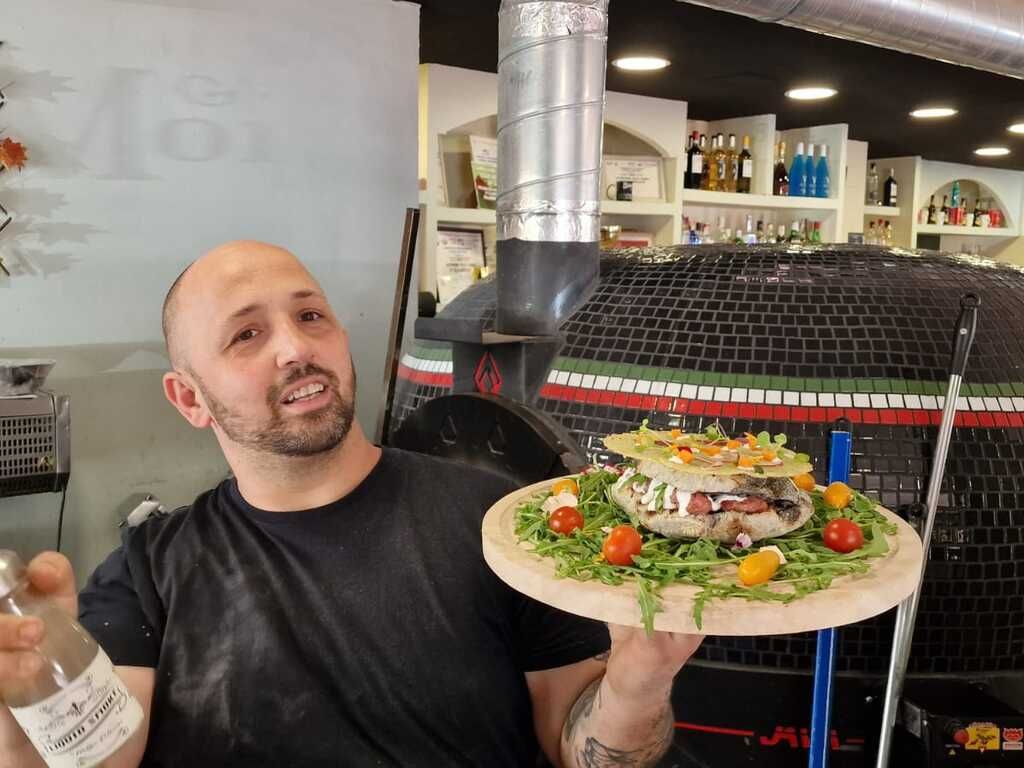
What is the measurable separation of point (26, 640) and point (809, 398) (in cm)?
124

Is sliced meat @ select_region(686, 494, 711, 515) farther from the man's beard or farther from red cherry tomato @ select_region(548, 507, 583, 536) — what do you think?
the man's beard

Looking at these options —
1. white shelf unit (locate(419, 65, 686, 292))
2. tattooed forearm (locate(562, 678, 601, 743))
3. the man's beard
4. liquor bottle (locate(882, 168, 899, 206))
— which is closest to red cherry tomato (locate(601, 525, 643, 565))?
tattooed forearm (locate(562, 678, 601, 743))

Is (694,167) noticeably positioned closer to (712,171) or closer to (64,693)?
(712,171)

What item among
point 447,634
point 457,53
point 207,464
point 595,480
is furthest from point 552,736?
point 457,53

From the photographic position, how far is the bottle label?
66 centimetres

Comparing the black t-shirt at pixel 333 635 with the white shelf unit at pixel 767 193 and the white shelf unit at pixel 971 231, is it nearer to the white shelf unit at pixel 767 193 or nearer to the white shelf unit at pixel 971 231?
the white shelf unit at pixel 767 193

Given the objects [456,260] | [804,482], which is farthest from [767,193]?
[804,482]

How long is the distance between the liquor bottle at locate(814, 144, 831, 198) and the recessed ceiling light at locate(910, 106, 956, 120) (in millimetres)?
485

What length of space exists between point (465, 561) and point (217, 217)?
1.94 metres

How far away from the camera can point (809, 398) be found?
152 centimetres

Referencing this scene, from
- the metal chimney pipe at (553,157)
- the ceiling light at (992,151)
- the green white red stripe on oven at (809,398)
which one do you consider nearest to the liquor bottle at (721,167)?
the ceiling light at (992,151)

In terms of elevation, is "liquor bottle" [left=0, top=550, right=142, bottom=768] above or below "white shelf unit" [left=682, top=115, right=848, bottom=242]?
below

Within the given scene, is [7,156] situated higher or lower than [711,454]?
higher

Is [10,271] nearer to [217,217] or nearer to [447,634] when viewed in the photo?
[217,217]
